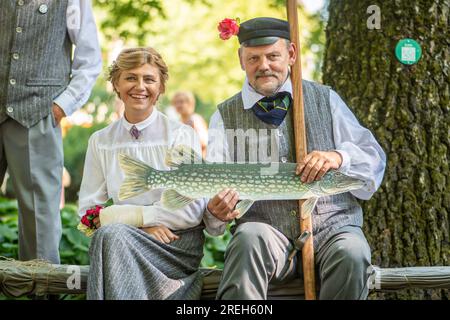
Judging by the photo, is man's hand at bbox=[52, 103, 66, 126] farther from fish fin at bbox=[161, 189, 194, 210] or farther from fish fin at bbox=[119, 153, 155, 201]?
fish fin at bbox=[161, 189, 194, 210]

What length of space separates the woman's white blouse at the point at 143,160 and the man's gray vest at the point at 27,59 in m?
0.42

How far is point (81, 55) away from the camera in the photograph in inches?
135

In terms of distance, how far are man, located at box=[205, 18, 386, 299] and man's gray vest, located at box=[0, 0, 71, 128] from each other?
0.92 metres

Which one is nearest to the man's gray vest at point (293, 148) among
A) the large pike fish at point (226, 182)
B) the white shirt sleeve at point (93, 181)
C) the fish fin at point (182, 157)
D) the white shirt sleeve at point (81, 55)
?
the large pike fish at point (226, 182)

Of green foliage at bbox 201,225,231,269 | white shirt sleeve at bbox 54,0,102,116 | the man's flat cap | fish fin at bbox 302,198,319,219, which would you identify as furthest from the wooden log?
green foliage at bbox 201,225,231,269

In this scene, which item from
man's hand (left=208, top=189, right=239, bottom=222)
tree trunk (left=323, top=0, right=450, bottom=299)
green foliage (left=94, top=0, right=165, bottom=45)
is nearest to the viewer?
man's hand (left=208, top=189, right=239, bottom=222)

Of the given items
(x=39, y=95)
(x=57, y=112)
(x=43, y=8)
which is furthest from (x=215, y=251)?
(x=43, y=8)

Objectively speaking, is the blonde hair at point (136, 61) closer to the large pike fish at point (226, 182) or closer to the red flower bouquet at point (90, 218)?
the large pike fish at point (226, 182)

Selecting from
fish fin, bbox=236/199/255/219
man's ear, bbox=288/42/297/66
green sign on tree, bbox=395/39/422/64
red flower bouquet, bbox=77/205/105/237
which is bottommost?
red flower bouquet, bbox=77/205/105/237

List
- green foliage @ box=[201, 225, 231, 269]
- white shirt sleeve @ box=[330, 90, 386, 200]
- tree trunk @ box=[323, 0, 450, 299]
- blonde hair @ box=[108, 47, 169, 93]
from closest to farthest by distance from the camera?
1. white shirt sleeve @ box=[330, 90, 386, 200]
2. blonde hair @ box=[108, 47, 169, 93]
3. tree trunk @ box=[323, 0, 450, 299]
4. green foliage @ box=[201, 225, 231, 269]

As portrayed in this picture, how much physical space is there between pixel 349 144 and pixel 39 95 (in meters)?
1.57

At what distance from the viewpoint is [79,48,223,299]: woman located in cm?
283

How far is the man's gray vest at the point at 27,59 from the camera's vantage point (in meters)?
3.27

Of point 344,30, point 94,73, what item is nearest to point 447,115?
point 344,30
